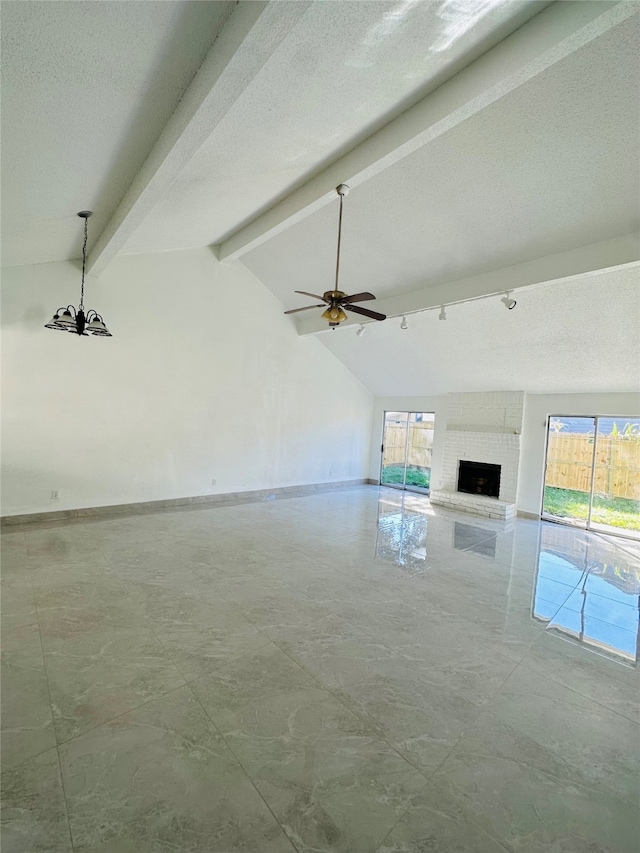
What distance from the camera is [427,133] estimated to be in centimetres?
264

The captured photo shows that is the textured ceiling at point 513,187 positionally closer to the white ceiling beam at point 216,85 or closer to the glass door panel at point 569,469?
the white ceiling beam at point 216,85

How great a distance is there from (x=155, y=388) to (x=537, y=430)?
6.72 meters

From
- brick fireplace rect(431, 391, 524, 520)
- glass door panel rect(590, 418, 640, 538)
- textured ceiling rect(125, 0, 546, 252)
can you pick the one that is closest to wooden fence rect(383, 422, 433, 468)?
brick fireplace rect(431, 391, 524, 520)

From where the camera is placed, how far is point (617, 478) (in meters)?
6.10

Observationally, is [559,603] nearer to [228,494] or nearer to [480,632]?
[480,632]

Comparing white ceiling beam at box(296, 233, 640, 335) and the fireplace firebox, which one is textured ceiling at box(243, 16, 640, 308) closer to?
white ceiling beam at box(296, 233, 640, 335)

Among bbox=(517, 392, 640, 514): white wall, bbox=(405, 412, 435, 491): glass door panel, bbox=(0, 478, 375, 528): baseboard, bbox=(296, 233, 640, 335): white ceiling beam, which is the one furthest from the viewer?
bbox=(405, 412, 435, 491): glass door panel

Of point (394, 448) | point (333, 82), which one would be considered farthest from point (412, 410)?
point (333, 82)

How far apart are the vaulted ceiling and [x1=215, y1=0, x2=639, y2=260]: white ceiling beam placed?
1 cm

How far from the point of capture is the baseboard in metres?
4.95

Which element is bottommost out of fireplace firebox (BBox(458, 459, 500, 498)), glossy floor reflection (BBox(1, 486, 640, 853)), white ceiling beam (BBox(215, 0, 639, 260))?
glossy floor reflection (BBox(1, 486, 640, 853))

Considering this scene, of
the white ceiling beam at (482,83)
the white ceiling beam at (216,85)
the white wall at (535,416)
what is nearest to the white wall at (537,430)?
the white wall at (535,416)

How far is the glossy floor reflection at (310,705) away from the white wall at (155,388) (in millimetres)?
1485

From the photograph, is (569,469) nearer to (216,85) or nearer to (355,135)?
(355,135)
